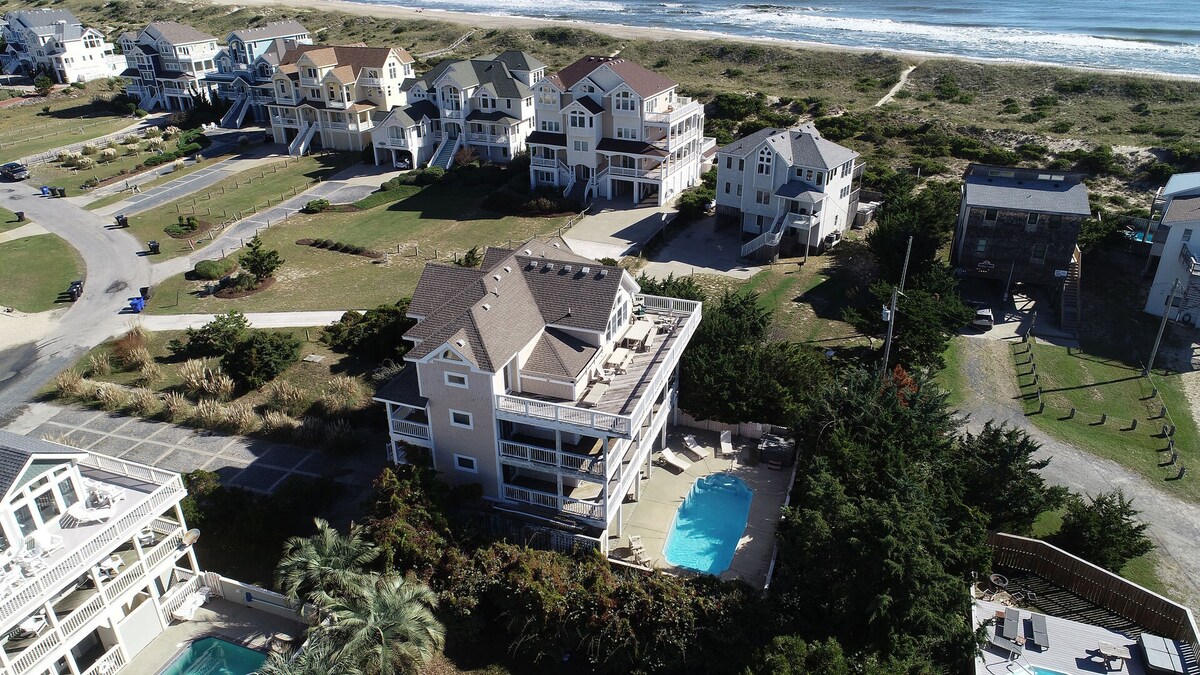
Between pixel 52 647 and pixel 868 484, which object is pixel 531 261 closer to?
pixel 868 484

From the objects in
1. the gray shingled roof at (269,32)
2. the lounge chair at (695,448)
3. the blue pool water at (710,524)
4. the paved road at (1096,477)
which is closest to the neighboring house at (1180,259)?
the paved road at (1096,477)

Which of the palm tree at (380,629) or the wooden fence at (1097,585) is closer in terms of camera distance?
the palm tree at (380,629)

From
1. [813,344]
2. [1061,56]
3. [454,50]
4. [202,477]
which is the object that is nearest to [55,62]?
[454,50]

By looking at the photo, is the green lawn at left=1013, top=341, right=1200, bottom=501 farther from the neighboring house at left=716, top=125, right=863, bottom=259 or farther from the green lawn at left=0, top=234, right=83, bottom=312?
the green lawn at left=0, top=234, right=83, bottom=312

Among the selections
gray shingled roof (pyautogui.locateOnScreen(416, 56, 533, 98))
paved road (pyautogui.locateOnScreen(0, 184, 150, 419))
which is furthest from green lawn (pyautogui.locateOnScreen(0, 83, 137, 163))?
gray shingled roof (pyautogui.locateOnScreen(416, 56, 533, 98))

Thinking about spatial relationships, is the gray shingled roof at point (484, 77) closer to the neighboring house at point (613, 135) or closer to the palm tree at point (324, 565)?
the neighboring house at point (613, 135)
